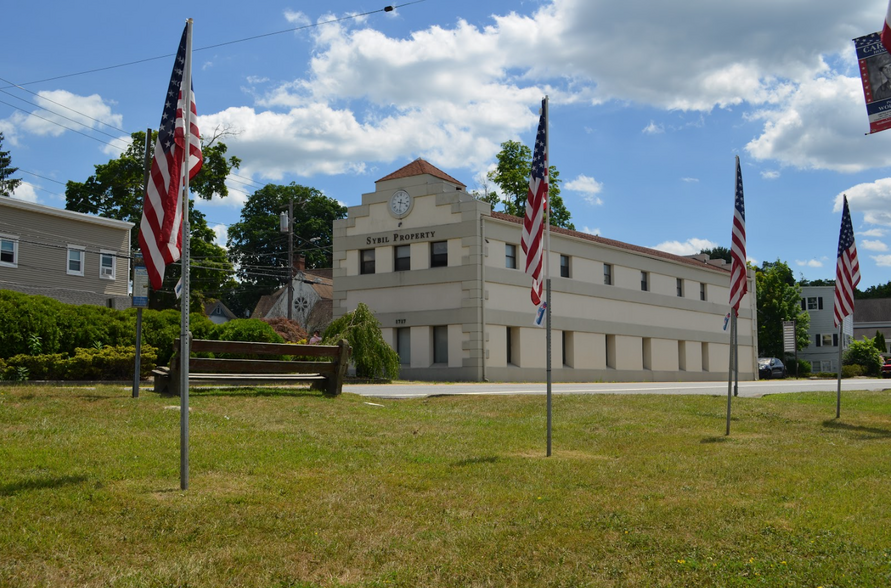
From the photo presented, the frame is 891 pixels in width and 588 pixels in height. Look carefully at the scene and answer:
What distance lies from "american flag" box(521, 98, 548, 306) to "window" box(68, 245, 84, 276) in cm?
3638

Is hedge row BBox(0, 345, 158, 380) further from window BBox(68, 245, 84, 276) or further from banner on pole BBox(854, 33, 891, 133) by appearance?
window BBox(68, 245, 84, 276)

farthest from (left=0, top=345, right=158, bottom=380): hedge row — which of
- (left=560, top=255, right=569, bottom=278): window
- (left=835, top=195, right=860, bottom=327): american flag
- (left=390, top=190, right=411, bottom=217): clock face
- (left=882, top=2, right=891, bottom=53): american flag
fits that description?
(left=560, top=255, right=569, bottom=278): window

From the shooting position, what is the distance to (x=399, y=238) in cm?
4138

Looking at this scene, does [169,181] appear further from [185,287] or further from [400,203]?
[400,203]

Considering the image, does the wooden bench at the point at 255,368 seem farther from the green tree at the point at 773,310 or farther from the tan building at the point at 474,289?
the green tree at the point at 773,310

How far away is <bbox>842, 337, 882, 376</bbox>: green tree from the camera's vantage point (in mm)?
73250

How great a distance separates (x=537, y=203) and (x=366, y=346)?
69.6 ft

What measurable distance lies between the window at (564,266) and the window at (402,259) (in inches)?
334

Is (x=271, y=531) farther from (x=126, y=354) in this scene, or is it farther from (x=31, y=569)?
(x=126, y=354)

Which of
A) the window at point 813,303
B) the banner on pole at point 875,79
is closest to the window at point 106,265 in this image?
the banner on pole at point 875,79

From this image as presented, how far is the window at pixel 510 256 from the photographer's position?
134 ft

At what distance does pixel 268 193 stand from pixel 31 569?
76.6 meters

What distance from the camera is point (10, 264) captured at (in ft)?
130

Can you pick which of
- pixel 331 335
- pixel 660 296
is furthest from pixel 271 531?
pixel 660 296
